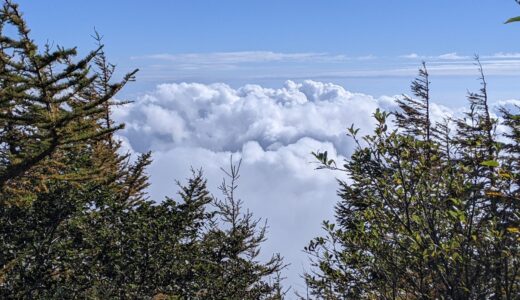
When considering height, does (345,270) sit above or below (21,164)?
below

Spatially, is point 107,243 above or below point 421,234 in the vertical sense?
above

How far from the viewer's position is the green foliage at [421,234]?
5125 millimetres

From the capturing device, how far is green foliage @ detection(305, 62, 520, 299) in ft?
16.8

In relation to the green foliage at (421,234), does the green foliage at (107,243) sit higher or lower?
higher

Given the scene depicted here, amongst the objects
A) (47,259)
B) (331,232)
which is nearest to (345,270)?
(331,232)

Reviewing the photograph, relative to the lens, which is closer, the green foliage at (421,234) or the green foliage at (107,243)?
the green foliage at (421,234)

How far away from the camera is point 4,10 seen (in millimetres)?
7707

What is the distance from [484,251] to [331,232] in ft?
6.48

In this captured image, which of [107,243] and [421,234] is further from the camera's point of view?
[107,243]

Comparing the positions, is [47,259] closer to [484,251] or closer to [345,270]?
[345,270]

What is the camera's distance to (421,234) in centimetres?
555

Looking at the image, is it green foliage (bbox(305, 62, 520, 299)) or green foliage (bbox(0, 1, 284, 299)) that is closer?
green foliage (bbox(305, 62, 520, 299))

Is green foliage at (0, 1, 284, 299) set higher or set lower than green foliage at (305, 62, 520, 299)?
higher

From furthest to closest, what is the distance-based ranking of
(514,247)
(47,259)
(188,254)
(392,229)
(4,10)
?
(188,254)
(47,259)
(4,10)
(392,229)
(514,247)
